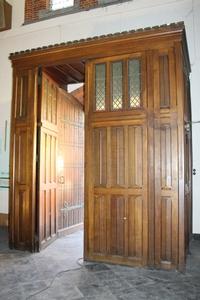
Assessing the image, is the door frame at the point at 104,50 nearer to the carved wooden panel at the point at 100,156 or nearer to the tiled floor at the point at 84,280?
the carved wooden panel at the point at 100,156

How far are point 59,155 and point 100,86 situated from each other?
66.5 inches

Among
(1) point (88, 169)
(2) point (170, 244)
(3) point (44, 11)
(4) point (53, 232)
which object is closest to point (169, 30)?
(1) point (88, 169)

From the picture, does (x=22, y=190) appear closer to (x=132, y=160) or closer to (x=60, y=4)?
(x=132, y=160)

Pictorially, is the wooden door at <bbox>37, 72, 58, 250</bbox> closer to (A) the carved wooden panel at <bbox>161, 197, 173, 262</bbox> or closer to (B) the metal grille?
(A) the carved wooden panel at <bbox>161, 197, 173, 262</bbox>

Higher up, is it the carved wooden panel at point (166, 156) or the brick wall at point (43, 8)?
the brick wall at point (43, 8)

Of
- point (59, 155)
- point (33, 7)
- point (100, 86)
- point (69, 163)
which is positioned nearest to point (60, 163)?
point (59, 155)

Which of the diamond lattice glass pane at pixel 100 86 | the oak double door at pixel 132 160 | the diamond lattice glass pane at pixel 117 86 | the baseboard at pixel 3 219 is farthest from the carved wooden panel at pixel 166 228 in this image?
the baseboard at pixel 3 219

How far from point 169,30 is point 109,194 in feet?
7.65

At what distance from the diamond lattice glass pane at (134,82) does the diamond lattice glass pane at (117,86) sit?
14cm

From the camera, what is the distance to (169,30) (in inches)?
145

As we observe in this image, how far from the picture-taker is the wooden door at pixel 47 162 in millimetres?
4492

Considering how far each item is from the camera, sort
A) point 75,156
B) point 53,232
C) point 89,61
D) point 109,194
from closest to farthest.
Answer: point 109,194 < point 89,61 < point 53,232 < point 75,156

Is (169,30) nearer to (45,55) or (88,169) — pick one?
(45,55)

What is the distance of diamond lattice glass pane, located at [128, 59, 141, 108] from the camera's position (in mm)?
3904
